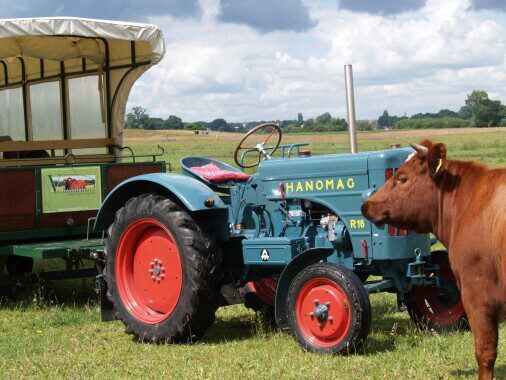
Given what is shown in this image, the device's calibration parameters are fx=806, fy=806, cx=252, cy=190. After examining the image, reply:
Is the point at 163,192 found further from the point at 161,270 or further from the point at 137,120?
the point at 137,120

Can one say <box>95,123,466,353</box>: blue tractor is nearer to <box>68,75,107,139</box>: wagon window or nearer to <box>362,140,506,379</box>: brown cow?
<box>362,140,506,379</box>: brown cow

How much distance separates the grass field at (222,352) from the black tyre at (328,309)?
0.13m

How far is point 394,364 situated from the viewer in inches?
212

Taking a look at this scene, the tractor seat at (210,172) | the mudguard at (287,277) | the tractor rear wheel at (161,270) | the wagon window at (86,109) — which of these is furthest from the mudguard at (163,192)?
the wagon window at (86,109)

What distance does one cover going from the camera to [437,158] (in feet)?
16.3

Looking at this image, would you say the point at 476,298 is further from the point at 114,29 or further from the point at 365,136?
the point at 365,136

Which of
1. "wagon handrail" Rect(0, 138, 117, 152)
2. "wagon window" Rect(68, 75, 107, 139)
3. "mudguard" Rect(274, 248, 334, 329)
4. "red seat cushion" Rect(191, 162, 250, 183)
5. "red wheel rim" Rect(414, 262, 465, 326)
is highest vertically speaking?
"wagon window" Rect(68, 75, 107, 139)

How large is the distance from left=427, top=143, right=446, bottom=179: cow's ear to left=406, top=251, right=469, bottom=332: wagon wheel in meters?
1.58

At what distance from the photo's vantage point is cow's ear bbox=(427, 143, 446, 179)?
194 inches

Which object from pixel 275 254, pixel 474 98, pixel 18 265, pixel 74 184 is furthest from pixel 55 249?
pixel 474 98

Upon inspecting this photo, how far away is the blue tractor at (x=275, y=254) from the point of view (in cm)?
582

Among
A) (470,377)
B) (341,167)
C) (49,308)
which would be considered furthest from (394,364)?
(49,308)

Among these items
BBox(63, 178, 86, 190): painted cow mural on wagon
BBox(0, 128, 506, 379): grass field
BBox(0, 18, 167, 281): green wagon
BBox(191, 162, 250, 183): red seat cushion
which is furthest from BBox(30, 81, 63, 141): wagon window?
BBox(191, 162, 250, 183): red seat cushion

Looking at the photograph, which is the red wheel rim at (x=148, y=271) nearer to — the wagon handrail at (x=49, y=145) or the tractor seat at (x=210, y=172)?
the tractor seat at (x=210, y=172)
